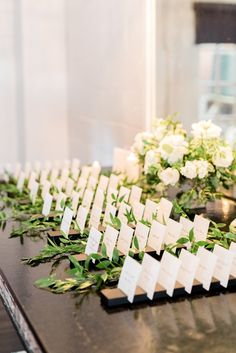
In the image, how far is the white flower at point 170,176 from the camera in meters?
1.71

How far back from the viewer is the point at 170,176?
1.72 m

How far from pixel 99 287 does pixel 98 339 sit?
220 mm

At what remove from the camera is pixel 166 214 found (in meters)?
1.52

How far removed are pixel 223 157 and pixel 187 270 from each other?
24.5 inches

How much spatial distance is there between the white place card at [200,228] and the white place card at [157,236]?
9cm

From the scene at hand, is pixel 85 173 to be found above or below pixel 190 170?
below

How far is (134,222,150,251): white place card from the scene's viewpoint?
4.34 feet

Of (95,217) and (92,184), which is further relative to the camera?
(92,184)

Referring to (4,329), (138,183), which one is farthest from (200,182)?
(4,329)

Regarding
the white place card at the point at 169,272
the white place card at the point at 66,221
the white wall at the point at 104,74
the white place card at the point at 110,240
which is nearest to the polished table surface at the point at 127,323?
the white place card at the point at 169,272

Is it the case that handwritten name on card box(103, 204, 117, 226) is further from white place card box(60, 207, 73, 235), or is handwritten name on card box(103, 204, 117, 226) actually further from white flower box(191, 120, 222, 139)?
white flower box(191, 120, 222, 139)

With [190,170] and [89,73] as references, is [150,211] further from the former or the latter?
[89,73]

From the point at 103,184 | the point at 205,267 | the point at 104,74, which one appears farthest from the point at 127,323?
the point at 104,74

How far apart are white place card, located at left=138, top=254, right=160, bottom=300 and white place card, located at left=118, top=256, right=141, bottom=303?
0.03 m
